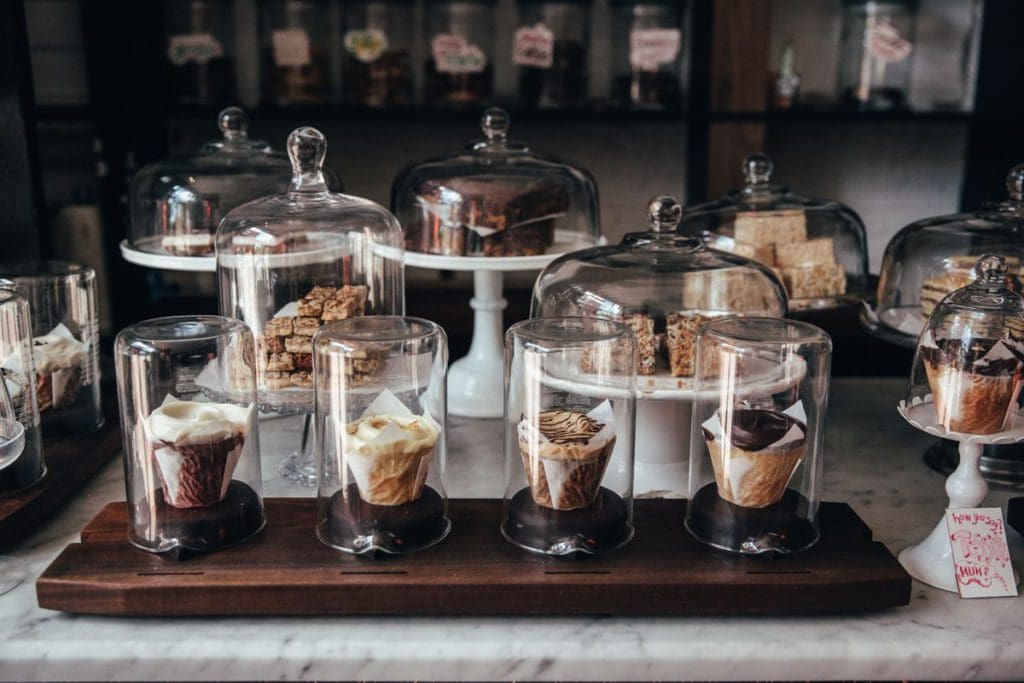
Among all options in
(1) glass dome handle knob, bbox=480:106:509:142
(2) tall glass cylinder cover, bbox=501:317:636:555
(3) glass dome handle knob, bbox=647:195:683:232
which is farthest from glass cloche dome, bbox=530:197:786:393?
(1) glass dome handle knob, bbox=480:106:509:142

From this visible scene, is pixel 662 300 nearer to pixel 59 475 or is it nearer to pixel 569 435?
pixel 569 435

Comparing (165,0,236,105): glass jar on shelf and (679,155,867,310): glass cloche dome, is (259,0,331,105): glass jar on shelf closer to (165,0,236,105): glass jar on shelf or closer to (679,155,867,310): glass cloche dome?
(165,0,236,105): glass jar on shelf

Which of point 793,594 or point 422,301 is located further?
point 422,301

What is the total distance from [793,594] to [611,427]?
0.26m

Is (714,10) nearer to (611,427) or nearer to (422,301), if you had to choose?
(422,301)

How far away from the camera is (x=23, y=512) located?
123 cm

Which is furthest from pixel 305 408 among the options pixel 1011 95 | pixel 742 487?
pixel 1011 95

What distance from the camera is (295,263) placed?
4.65ft

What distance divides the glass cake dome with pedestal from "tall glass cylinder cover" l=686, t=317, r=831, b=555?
20cm

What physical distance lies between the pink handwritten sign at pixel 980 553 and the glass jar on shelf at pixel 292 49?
1891mm

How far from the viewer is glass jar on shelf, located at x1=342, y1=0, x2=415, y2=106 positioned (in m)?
2.51

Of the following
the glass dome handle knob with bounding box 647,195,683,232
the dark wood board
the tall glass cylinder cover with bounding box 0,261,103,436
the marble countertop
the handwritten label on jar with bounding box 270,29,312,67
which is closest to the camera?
the marble countertop

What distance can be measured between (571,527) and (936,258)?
93 cm

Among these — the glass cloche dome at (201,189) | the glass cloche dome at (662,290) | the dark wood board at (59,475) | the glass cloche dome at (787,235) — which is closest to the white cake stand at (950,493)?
the glass cloche dome at (662,290)
